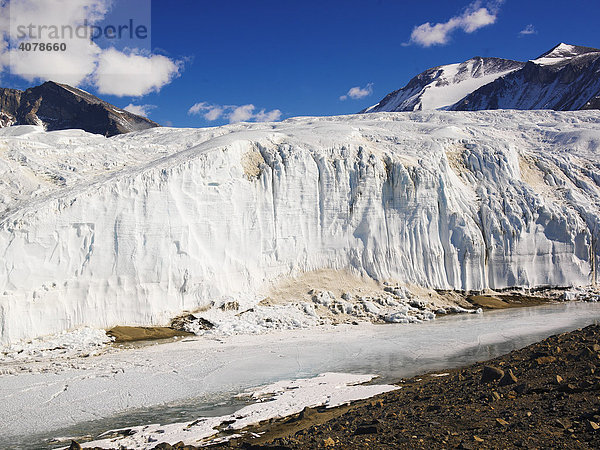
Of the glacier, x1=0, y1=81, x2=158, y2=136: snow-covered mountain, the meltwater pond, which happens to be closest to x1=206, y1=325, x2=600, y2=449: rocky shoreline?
the meltwater pond

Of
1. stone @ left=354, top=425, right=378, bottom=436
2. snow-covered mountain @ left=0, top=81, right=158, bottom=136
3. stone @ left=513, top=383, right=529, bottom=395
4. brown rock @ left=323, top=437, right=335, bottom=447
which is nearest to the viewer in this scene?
brown rock @ left=323, top=437, right=335, bottom=447

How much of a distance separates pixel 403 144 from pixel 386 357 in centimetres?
1751

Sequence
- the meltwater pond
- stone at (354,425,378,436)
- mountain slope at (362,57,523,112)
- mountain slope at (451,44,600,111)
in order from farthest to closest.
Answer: mountain slope at (362,57,523,112) → mountain slope at (451,44,600,111) → the meltwater pond → stone at (354,425,378,436)

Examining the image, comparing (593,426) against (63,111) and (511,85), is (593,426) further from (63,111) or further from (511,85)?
(511,85)

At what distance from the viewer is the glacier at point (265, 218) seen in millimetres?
18078

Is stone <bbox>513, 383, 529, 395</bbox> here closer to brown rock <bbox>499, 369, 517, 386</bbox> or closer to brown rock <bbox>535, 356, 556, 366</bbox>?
brown rock <bbox>499, 369, 517, 386</bbox>

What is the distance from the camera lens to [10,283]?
651 inches

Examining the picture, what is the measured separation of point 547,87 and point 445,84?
46906mm

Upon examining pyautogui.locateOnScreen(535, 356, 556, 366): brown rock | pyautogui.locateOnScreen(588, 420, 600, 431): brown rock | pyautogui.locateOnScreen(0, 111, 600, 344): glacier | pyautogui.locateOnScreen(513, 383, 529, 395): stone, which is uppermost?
pyautogui.locateOnScreen(0, 111, 600, 344): glacier

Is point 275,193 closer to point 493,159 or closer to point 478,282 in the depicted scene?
point 478,282

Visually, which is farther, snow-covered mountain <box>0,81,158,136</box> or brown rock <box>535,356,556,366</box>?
snow-covered mountain <box>0,81,158,136</box>

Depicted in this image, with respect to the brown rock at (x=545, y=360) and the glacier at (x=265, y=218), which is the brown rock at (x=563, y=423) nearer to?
the brown rock at (x=545, y=360)

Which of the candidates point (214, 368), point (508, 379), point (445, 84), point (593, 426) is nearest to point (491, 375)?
point (508, 379)

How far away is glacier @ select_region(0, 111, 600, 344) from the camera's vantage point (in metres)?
18.1
